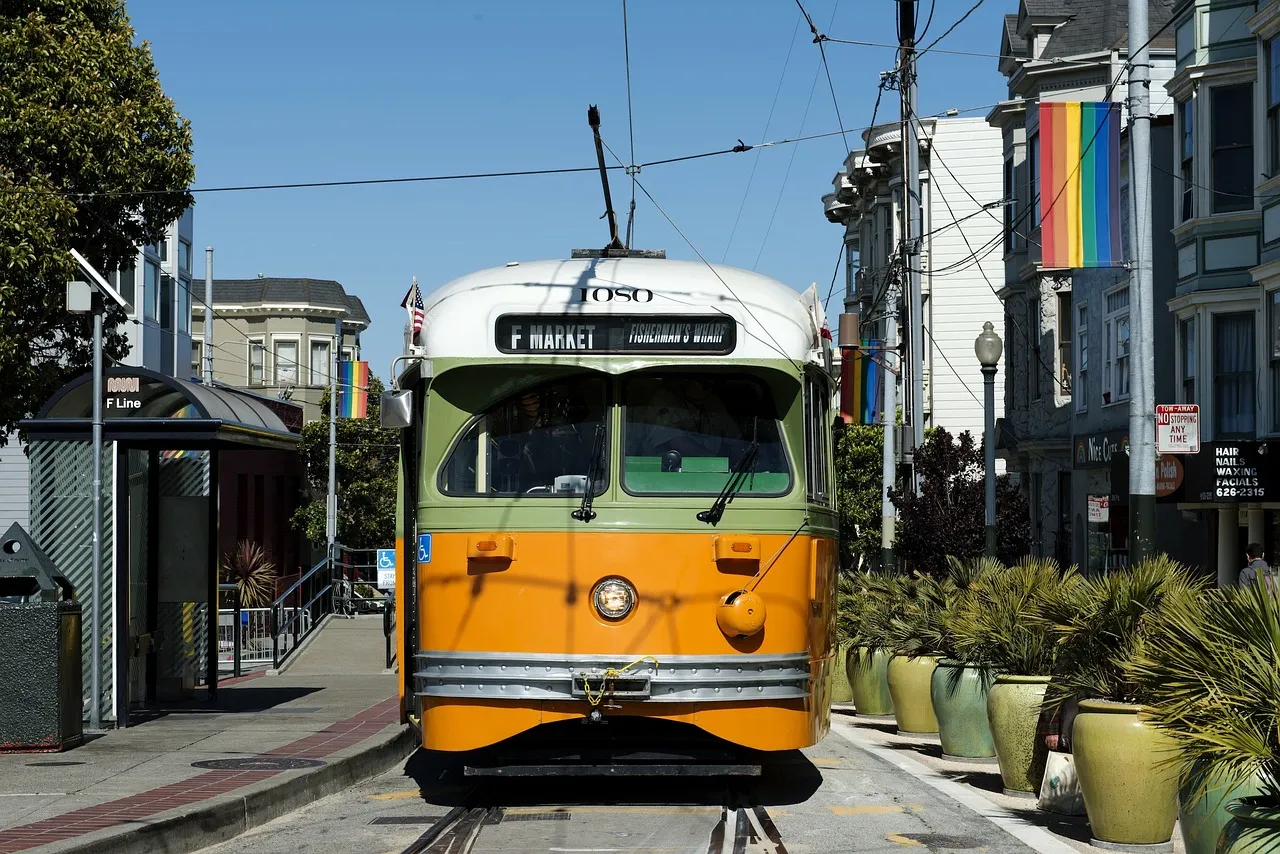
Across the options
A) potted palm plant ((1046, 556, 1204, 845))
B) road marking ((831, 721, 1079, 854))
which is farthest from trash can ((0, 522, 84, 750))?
potted palm plant ((1046, 556, 1204, 845))

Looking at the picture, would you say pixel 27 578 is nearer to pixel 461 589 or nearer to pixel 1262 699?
pixel 461 589

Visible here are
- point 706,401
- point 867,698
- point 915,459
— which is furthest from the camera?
point 915,459

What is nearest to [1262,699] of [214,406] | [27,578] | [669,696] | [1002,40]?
[669,696]

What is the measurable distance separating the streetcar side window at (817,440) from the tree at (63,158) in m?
10.9

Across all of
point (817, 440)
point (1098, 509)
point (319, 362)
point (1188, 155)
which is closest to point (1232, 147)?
point (1188, 155)

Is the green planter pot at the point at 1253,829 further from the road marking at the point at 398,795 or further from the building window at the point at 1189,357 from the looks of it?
the building window at the point at 1189,357

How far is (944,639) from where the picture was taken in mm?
14359

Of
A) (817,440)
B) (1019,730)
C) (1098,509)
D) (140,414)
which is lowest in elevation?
(1019,730)

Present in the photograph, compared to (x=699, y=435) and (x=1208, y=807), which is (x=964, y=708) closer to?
(x=699, y=435)

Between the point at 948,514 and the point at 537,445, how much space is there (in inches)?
832

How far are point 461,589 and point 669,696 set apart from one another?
1.42 metres

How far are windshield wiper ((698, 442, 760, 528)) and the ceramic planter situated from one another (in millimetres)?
3896

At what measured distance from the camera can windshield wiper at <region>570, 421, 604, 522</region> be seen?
1044cm

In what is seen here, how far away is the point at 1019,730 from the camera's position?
11.1 m
